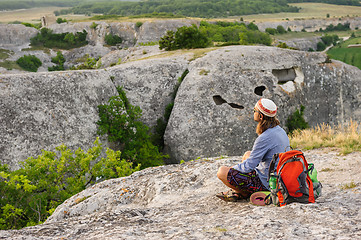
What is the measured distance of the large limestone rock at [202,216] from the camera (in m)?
4.57

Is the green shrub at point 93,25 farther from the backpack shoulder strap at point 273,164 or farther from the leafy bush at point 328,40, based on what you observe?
the leafy bush at point 328,40

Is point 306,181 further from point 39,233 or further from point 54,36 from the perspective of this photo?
point 54,36

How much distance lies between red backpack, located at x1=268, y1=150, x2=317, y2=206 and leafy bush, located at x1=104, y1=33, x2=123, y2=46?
198ft

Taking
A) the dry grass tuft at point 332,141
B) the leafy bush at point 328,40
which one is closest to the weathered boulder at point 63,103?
the dry grass tuft at point 332,141

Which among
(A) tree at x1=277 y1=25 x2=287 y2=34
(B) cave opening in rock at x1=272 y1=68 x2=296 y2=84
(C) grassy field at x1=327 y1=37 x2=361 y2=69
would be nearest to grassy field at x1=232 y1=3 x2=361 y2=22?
(A) tree at x1=277 y1=25 x2=287 y2=34

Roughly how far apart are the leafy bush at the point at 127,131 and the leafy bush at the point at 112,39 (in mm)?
44499

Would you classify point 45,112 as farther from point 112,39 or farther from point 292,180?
point 112,39

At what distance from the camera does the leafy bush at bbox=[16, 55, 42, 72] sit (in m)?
46.4

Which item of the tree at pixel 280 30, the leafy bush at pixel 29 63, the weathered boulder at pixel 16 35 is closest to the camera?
the leafy bush at pixel 29 63

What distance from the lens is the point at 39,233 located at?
516cm

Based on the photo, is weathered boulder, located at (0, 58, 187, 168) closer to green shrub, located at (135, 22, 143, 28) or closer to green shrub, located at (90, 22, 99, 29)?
green shrub, located at (135, 22, 143, 28)

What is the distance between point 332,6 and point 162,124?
176 meters

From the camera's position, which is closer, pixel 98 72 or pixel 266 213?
pixel 266 213

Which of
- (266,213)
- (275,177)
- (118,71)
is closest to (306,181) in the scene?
(275,177)
